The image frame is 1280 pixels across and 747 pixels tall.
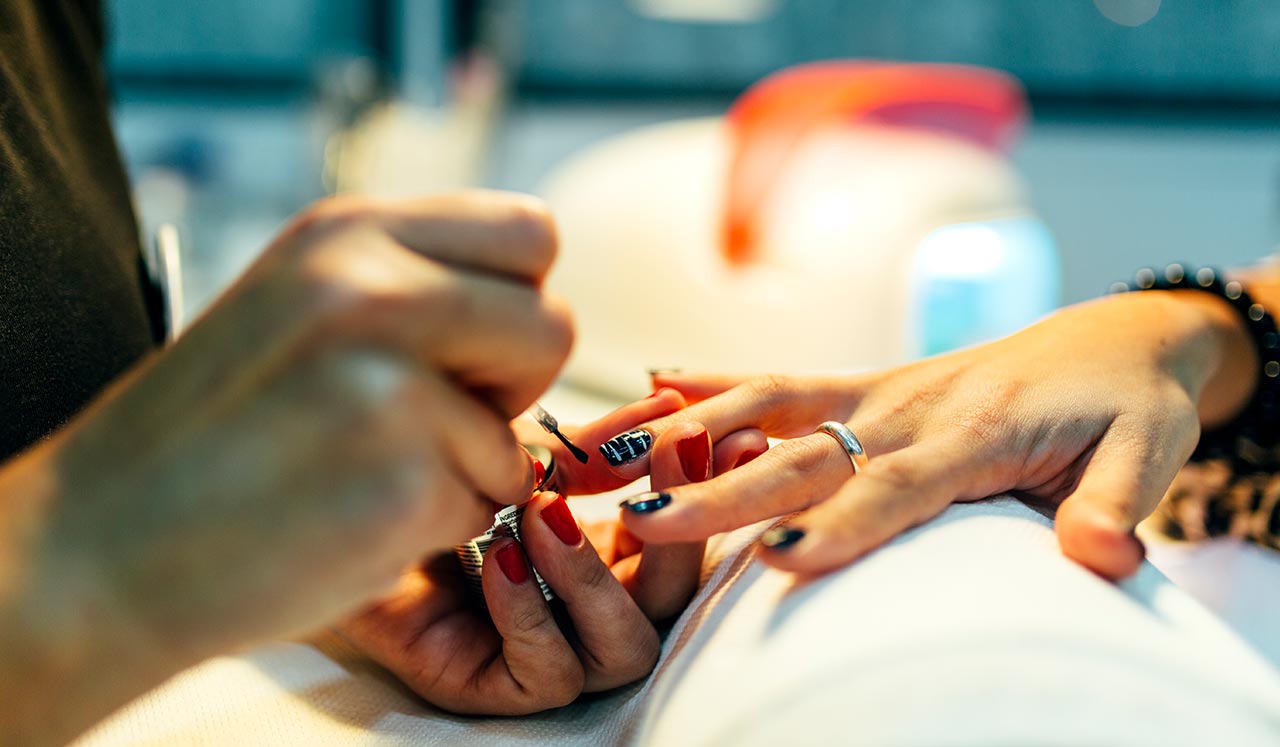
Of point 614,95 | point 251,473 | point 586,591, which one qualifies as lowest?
point 614,95

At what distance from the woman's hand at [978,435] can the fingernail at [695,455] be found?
0.03 meters

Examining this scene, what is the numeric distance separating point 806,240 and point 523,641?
898 millimetres

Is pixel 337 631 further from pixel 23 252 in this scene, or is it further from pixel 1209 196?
pixel 1209 196

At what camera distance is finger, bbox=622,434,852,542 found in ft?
1.60

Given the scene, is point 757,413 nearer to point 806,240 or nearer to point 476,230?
point 476,230

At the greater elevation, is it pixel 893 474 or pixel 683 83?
pixel 893 474

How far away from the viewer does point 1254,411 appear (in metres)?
0.81

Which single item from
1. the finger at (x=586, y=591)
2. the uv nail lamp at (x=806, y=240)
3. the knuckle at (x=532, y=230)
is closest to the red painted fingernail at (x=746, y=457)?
the finger at (x=586, y=591)

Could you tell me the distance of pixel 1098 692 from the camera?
1.21ft

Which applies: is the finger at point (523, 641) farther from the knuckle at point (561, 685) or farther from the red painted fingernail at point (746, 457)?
the red painted fingernail at point (746, 457)

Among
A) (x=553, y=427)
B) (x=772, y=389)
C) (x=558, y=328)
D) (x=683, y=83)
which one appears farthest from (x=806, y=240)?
(x=683, y=83)

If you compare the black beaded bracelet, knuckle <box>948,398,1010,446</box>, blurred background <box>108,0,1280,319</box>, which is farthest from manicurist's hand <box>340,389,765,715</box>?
blurred background <box>108,0,1280,319</box>

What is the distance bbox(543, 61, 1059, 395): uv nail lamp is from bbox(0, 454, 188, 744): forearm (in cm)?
87

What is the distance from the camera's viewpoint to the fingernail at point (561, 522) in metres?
0.53
